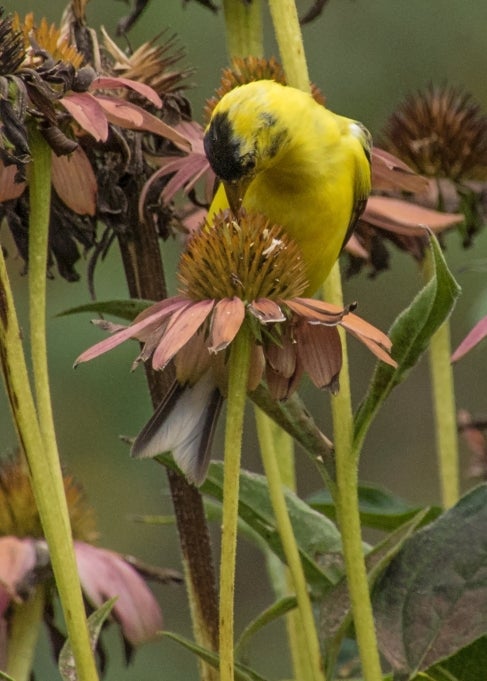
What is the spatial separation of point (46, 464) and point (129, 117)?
19 cm

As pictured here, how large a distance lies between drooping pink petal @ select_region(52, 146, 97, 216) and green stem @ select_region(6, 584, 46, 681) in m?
0.23

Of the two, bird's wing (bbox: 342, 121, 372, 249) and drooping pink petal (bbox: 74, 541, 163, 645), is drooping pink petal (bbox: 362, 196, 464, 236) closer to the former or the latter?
bird's wing (bbox: 342, 121, 372, 249)

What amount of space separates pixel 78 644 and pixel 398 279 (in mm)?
2727

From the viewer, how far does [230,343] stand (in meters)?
0.63

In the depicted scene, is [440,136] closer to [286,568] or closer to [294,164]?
[294,164]

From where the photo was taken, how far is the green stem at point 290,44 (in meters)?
0.72

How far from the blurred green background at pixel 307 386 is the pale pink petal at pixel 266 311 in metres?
1.78

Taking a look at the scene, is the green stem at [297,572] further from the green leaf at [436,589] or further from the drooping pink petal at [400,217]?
the drooping pink petal at [400,217]

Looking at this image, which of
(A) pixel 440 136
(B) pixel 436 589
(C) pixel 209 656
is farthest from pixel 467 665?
(A) pixel 440 136

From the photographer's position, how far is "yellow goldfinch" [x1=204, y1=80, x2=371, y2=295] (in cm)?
80

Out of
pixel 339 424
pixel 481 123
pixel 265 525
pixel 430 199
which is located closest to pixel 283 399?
pixel 339 424

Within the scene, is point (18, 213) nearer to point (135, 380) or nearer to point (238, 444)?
point (238, 444)

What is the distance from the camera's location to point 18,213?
0.77m

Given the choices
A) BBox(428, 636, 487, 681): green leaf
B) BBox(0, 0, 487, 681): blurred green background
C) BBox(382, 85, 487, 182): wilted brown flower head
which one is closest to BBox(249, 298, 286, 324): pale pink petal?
BBox(428, 636, 487, 681): green leaf
